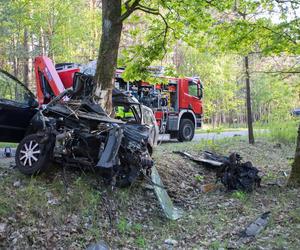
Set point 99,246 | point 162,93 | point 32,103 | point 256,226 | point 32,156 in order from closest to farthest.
Answer: point 99,246 < point 256,226 < point 32,156 < point 32,103 < point 162,93

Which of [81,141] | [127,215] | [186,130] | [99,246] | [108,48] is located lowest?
[99,246]

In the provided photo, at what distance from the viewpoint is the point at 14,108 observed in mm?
7883

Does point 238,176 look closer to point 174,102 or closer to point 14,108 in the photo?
point 14,108

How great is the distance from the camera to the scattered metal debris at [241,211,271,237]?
6.05 metres

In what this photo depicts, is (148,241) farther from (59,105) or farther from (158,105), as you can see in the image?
(158,105)

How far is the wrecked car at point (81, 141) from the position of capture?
6820 mm

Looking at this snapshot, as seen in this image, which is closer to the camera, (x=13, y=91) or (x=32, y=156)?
(x=32, y=156)

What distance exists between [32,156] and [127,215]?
2.08 meters

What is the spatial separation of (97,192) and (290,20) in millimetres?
6722

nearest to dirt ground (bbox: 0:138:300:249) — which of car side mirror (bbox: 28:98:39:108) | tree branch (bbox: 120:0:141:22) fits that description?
car side mirror (bbox: 28:98:39:108)

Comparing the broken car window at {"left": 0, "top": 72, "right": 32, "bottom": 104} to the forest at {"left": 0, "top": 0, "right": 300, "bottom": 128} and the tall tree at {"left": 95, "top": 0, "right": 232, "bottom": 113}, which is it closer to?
the tall tree at {"left": 95, "top": 0, "right": 232, "bottom": 113}

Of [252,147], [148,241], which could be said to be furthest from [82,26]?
[148,241]

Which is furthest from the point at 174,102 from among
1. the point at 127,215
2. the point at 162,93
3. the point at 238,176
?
the point at 127,215

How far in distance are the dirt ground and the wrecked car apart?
373mm
